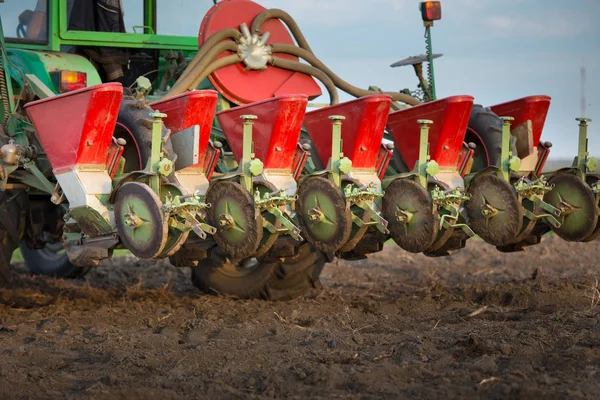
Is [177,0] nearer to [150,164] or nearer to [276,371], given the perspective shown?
[150,164]

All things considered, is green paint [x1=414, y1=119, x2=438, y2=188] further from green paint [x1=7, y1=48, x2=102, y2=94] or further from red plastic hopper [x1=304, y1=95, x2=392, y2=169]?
green paint [x1=7, y1=48, x2=102, y2=94]

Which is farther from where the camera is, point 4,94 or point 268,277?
point 268,277

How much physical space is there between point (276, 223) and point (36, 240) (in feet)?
6.22

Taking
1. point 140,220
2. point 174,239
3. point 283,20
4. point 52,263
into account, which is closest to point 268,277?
point 283,20

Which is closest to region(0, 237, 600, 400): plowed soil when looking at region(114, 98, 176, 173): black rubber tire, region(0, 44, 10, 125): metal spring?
region(114, 98, 176, 173): black rubber tire

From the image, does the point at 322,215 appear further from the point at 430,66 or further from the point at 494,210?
the point at 430,66

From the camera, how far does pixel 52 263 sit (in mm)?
8555

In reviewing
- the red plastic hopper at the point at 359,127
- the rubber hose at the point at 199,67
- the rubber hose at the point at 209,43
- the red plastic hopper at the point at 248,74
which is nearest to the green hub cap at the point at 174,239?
the rubber hose at the point at 199,67

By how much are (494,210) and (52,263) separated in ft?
14.2

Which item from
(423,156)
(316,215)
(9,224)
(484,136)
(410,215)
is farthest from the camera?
(484,136)

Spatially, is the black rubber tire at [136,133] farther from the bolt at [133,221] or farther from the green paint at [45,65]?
the green paint at [45,65]

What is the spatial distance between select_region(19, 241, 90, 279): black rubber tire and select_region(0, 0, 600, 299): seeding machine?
1.90m

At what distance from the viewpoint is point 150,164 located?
4961 millimetres

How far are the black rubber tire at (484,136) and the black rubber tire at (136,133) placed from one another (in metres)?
2.11
